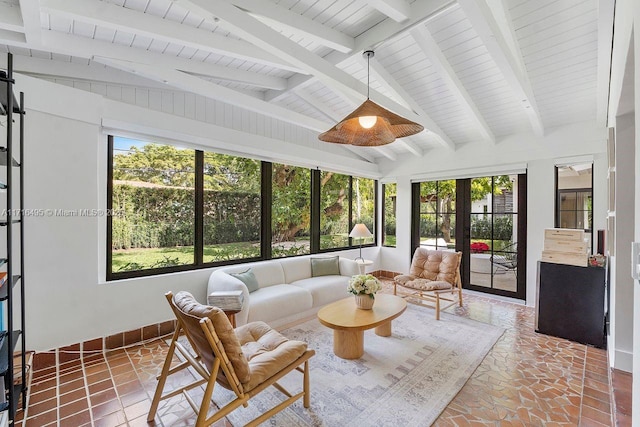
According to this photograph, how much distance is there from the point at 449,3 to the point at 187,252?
366 centimetres

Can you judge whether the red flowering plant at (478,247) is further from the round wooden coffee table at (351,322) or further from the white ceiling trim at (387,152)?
the round wooden coffee table at (351,322)

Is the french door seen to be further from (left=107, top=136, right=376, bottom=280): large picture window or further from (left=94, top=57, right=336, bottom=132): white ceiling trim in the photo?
(left=94, top=57, right=336, bottom=132): white ceiling trim

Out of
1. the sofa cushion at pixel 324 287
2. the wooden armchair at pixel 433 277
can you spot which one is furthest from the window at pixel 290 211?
the wooden armchair at pixel 433 277

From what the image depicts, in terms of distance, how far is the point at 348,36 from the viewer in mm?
2820

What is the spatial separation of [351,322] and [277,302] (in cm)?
103

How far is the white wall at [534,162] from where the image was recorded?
3830mm

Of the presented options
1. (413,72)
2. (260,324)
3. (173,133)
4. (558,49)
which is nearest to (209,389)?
(260,324)

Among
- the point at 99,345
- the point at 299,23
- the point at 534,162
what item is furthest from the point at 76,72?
the point at 534,162

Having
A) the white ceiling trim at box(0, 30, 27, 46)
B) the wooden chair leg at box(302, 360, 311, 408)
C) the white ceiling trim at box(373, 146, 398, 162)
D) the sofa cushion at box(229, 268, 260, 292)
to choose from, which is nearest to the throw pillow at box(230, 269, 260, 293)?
the sofa cushion at box(229, 268, 260, 292)

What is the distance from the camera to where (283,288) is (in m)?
3.73

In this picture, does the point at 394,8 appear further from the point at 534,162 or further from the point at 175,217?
the point at 534,162

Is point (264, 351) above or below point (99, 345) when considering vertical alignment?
above

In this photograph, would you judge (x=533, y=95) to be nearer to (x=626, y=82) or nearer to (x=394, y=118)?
(x=626, y=82)

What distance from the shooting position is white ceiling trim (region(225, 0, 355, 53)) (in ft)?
7.37
